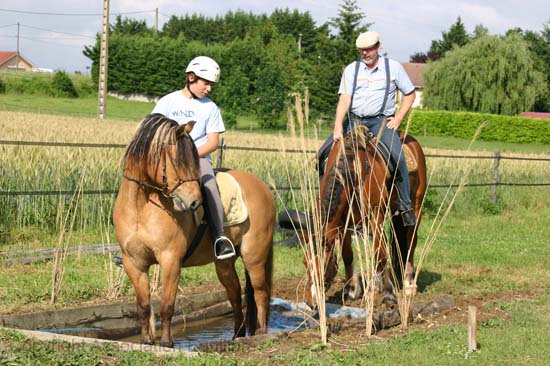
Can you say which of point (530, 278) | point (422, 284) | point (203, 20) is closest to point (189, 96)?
point (422, 284)

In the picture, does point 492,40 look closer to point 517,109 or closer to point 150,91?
point 517,109

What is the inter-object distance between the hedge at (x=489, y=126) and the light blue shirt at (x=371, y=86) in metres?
47.4

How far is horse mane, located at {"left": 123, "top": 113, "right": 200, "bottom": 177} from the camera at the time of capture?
606 centimetres

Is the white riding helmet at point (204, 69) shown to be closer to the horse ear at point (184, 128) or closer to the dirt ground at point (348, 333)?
the horse ear at point (184, 128)

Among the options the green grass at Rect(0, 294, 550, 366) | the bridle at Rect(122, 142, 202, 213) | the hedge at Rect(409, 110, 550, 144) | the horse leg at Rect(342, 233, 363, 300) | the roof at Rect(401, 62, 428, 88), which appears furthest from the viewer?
the roof at Rect(401, 62, 428, 88)

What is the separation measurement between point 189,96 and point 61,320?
2364mm

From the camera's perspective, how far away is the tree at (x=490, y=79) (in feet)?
206

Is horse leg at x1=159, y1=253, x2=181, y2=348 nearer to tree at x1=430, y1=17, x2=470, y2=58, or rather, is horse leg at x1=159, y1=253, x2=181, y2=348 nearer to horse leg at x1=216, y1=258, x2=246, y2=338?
horse leg at x1=216, y1=258, x2=246, y2=338

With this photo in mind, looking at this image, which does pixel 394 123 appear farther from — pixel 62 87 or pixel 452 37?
pixel 452 37

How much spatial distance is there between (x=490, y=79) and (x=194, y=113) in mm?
58647

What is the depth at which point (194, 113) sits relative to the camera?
6.74 meters

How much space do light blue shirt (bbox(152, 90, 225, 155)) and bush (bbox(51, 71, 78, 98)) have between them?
57.3 meters

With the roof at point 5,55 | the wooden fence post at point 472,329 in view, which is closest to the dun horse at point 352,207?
the wooden fence post at point 472,329

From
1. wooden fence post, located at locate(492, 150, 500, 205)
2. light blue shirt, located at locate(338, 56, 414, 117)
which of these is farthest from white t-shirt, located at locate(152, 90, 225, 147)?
wooden fence post, located at locate(492, 150, 500, 205)
